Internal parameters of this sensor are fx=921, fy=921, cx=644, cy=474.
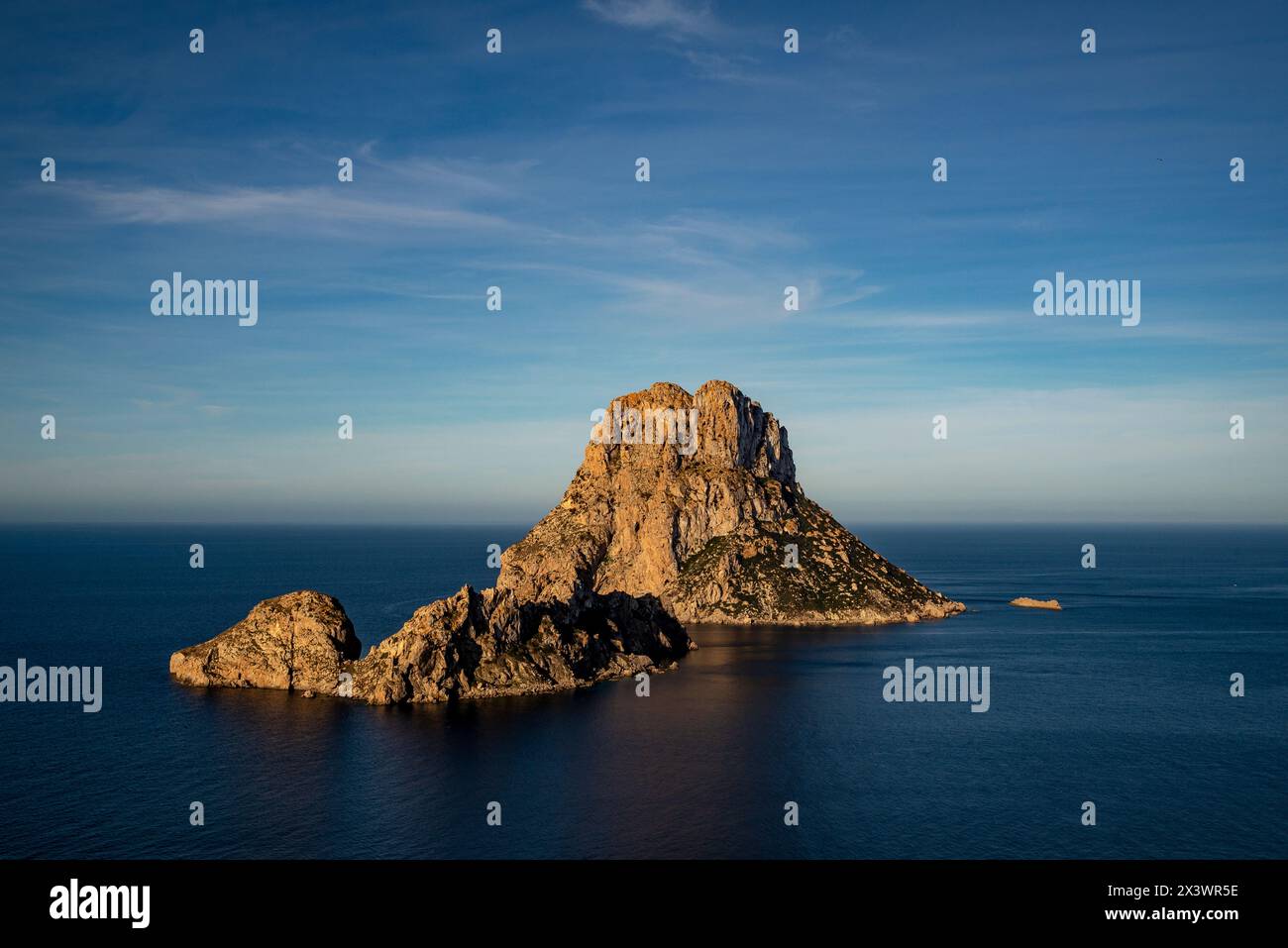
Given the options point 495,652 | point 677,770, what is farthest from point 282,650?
point 677,770

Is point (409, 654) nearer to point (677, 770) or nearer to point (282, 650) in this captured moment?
point (282, 650)

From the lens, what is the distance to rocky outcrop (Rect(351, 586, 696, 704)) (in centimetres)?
12594

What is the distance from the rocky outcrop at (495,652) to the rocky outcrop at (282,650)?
5.51 m

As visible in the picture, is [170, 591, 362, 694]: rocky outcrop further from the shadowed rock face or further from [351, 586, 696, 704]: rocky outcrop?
[351, 586, 696, 704]: rocky outcrop

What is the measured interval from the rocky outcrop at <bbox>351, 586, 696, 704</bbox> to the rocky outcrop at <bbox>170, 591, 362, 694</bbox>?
5.51 m

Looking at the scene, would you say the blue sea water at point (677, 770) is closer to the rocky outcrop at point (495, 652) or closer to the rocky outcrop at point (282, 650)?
the rocky outcrop at point (495, 652)

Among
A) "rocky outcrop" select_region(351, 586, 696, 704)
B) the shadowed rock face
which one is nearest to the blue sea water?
the shadowed rock face

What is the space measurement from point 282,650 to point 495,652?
99.6ft

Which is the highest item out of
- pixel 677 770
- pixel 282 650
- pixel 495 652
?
pixel 282 650

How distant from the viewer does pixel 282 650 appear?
13238cm

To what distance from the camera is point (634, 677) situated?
145750 mm

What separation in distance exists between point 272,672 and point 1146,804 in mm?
110211
